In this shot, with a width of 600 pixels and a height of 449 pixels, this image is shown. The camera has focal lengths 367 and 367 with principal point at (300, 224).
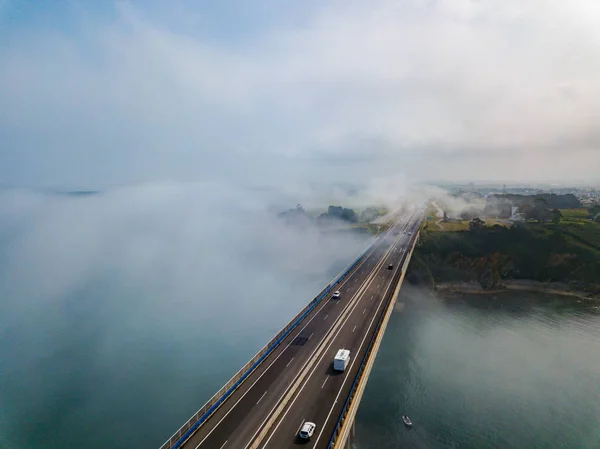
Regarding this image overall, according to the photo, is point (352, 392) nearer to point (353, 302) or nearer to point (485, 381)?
point (353, 302)

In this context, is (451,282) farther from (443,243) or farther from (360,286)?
(360,286)

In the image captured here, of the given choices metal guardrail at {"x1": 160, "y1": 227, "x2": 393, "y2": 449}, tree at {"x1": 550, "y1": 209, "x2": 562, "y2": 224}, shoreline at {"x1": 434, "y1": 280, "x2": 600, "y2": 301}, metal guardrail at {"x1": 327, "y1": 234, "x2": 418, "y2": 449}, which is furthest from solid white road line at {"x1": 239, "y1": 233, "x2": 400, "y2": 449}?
tree at {"x1": 550, "y1": 209, "x2": 562, "y2": 224}

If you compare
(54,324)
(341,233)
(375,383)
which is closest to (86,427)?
(375,383)

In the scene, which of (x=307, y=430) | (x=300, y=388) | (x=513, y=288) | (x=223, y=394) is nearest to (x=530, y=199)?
(x=513, y=288)

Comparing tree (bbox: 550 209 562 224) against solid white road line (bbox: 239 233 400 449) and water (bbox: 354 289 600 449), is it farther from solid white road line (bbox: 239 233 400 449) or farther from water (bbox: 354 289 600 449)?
solid white road line (bbox: 239 233 400 449)

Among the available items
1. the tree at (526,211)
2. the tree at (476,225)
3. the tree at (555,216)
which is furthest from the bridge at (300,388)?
the tree at (526,211)
